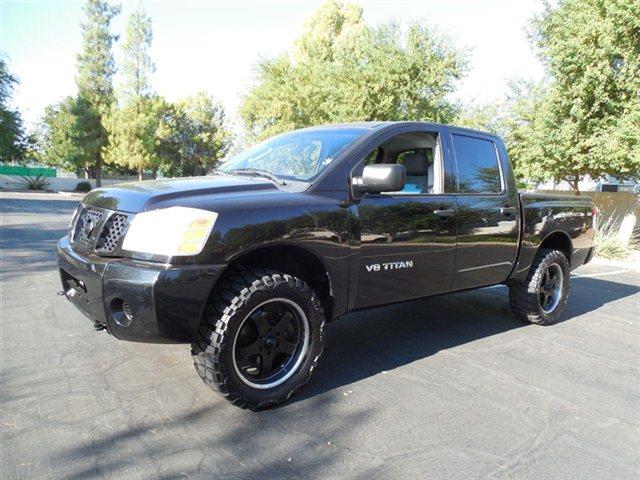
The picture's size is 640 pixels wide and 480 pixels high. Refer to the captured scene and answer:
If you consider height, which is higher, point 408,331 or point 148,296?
point 148,296

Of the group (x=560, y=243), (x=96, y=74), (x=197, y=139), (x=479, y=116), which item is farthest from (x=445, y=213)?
(x=197, y=139)

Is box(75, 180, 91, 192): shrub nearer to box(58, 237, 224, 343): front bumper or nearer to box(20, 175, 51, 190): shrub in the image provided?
box(20, 175, 51, 190): shrub

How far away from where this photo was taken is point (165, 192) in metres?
2.84

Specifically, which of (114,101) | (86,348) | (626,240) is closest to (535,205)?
(86,348)

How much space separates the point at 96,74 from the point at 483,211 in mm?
41584

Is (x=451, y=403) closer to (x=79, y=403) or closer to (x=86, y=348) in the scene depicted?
(x=79, y=403)

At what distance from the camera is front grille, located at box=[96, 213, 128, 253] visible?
9.07ft

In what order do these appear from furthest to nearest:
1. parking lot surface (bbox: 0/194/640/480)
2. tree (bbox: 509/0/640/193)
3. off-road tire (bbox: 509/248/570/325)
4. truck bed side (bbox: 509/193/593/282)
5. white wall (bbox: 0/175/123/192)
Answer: white wall (bbox: 0/175/123/192), tree (bbox: 509/0/640/193), off-road tire (bbox: 509/248/570/325), truck bed side (bbox: 509/193/593/282), parking lot surface (bbox: 0/194/640/480)

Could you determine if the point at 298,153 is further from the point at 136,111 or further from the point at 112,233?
the point at 136,111

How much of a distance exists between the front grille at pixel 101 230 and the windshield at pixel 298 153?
1213 mm

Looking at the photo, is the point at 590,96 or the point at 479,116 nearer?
the point at 590,96

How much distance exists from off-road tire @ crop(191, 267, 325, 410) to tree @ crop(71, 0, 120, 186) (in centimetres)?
3884

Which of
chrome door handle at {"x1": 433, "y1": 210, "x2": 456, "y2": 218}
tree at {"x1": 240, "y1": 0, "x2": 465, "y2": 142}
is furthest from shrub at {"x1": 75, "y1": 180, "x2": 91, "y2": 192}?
chrome door handle at {"x1": 433, "y1": 210, "x2": 456, "y2": 218}

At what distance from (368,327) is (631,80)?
1057 centimetres
